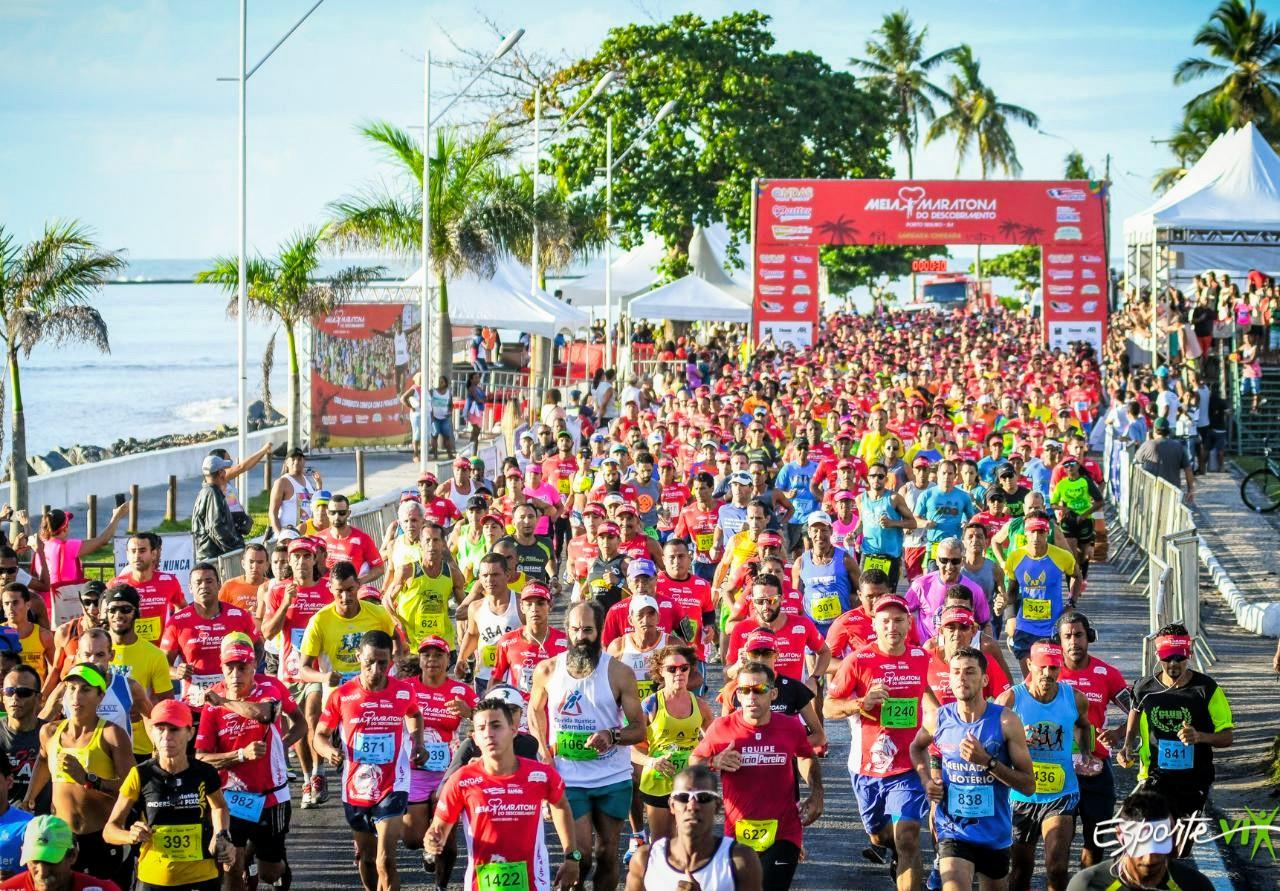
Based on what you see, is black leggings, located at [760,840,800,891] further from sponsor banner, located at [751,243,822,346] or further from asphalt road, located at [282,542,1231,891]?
sponsor banner, located at [751,243,822,346]

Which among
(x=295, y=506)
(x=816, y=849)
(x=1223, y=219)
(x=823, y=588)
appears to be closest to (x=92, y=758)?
(x=816, y=849)

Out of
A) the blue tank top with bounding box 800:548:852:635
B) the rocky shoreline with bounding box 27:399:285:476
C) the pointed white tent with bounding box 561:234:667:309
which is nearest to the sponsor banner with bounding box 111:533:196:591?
the blue tank top with bounding box 800:548:852:635

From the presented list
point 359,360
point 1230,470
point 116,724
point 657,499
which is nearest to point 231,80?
point 657,499

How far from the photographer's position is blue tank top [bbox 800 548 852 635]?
13.0m

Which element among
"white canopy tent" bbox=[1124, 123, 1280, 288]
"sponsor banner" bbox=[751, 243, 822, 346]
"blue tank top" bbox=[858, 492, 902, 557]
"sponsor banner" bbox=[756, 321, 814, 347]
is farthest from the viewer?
"sponsor banner" bbox=[756, 321, 814, 347]

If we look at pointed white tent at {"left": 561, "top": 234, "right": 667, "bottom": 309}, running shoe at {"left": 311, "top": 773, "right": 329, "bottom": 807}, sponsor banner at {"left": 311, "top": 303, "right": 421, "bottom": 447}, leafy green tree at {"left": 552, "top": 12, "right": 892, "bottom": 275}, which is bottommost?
running shoe at {"left": 311, "top": 773, "right": 329, "bottom": 807}

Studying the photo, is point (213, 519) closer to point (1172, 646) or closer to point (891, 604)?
point (891, 604)

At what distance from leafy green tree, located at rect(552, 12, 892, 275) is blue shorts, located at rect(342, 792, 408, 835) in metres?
43.6

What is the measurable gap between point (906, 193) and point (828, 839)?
29.0 meters

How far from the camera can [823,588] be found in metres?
13.0

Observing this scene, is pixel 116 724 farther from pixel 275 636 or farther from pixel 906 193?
pixel 906 193

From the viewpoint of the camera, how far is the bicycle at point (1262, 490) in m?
24.6

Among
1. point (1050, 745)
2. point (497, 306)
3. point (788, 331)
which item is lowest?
point (1050, 745)

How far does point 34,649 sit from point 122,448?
28145 mm
